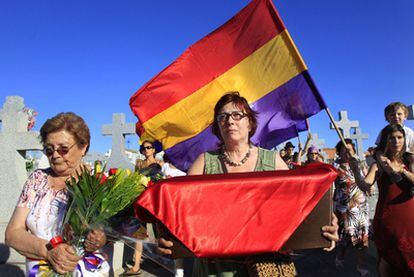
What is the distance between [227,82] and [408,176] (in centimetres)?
217

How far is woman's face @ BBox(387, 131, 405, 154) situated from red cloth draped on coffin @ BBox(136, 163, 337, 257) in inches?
71.3

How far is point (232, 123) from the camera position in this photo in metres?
2.05

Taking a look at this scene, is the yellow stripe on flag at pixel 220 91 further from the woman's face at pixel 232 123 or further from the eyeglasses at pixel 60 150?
the eyeglasses at pixel 60 150

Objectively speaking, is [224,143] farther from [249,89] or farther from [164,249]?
[249,89]

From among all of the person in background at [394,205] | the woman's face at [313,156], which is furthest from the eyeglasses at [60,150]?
the woman's face at [313,156]

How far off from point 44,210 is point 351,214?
4474mm

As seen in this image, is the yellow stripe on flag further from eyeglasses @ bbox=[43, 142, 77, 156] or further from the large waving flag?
eyeglasses @ bbox=[43, 142, 77, 156]

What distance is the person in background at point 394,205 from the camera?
2906 mm

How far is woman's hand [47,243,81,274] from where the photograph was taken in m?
1.72

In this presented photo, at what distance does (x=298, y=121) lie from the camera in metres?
3.97

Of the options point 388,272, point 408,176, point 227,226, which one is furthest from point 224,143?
point 388,272

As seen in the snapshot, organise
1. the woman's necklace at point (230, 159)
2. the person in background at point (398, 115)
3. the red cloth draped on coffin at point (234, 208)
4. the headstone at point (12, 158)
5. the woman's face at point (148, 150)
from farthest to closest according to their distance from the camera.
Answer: the woman's face at point (148, 150) → the headstone at point (12, 158) → the person in background at point (398, 115) → the woman's necklace at point (230, 159) → the red cloth draped on coffin at point (234, 208)

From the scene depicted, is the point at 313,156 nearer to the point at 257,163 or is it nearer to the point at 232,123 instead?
the point at 257,163

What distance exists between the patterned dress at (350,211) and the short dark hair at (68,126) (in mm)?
4256
